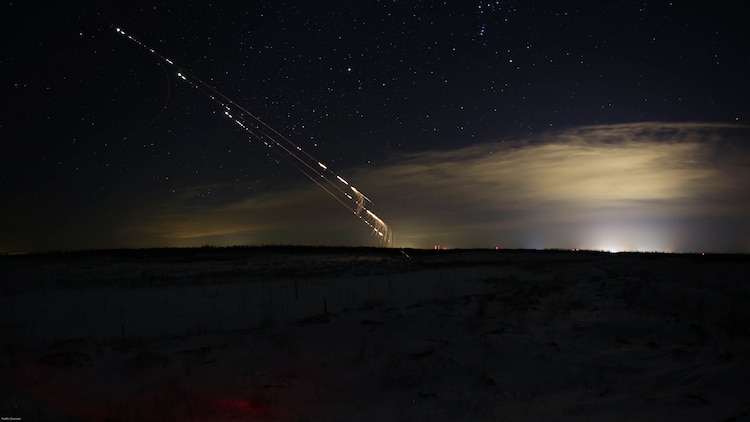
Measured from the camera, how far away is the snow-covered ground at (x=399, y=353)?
7215 mm

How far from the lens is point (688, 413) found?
6375mm

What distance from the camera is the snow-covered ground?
7.21 metres

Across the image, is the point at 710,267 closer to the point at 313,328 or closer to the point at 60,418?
the point at 313,328

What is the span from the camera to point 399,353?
396 inches

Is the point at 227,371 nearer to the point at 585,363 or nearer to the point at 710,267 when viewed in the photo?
the point at 585,363

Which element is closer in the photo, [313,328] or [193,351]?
[193,351]

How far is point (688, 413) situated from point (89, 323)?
13.8 meters

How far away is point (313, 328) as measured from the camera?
12.0 m

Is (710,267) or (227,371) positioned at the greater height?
(710,267)

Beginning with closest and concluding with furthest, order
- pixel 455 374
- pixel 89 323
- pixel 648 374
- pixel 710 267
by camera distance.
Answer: pixel 648 374 → pixel 455 374 → pixel 89 323 → pixel 710 267

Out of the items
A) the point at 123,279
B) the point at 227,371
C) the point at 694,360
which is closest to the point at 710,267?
the point at 694,360

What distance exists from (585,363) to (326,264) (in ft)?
77.4

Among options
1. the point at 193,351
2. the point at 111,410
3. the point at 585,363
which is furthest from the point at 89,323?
the point at 585,363

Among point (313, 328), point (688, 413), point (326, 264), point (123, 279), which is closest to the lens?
point (688, 413)
